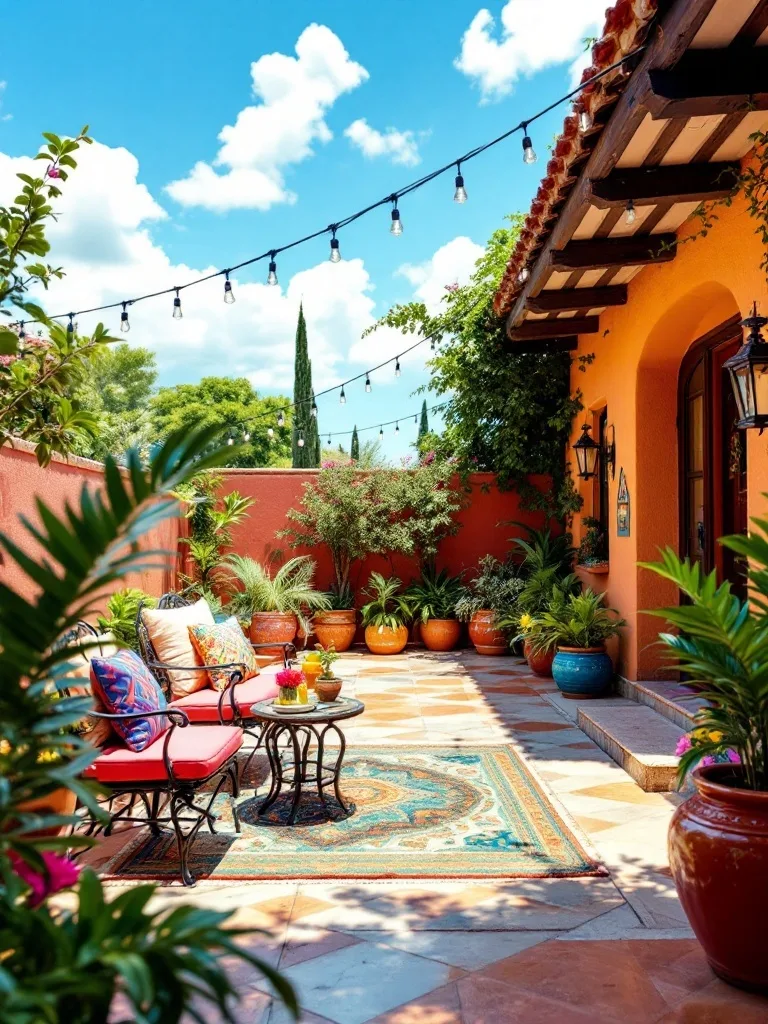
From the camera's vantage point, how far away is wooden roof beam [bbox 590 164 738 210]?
4.26 m

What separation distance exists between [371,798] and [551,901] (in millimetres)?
1381

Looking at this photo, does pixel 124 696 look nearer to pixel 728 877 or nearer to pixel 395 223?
pixel 728 877

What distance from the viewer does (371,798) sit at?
13.6 feet

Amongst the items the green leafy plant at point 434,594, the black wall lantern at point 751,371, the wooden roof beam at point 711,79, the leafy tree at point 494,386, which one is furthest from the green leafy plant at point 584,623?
the wooden roof beam at point 711,79

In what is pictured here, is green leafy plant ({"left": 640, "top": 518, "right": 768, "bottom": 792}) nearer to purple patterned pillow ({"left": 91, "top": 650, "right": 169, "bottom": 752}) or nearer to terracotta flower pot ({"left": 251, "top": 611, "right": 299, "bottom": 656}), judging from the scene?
purple patterned pillow ({"left": 91, "top": 650, "right": 169, "bottom": 752})

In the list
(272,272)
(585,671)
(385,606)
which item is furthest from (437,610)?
(272,272)

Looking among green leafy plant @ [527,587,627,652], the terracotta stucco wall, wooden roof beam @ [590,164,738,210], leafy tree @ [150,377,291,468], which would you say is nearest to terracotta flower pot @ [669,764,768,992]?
the terracotta stucco wall

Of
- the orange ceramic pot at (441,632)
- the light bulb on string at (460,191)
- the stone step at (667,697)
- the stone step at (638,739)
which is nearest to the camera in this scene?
the stone step at (638,739)

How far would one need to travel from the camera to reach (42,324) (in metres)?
2.58

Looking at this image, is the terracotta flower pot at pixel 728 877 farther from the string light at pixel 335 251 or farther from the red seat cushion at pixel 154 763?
the string light at pixel 335 251

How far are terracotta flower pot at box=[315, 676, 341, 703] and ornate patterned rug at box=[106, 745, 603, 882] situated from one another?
485 millimetres

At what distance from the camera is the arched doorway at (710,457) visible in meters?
5.32

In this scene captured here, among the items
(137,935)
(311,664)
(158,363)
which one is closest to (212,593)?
(311,664)

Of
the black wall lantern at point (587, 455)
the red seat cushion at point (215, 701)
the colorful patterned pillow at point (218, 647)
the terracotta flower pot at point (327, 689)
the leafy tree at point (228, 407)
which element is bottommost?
the red seat cushion at point (215, 701)
